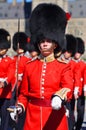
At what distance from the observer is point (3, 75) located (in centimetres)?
638

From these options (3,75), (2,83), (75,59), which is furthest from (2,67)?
(75,59)

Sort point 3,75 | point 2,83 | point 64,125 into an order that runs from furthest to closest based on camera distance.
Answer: point 3,75 → point 2,83 → point 64,125

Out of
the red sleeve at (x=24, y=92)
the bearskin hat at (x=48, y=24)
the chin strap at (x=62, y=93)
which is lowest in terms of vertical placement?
the red sleeve at (x=24, y=92)

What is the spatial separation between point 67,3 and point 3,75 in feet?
240

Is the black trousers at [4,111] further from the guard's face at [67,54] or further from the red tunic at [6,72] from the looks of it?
the guard's face at [67,54]

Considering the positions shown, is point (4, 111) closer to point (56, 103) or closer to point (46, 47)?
point (46, 47)

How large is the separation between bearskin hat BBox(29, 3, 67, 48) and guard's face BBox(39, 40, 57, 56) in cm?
4

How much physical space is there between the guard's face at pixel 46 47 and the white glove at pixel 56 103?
0.49 meters

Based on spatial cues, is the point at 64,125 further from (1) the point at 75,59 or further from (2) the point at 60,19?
(1) the point at 75,59

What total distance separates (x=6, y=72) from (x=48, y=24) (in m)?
2.31

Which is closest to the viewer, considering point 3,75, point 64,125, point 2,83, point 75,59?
point 64,125

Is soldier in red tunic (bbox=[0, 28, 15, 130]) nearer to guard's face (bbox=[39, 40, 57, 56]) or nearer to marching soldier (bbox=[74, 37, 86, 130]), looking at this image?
marching soldier (bbox=[74, 37, 86, 130])

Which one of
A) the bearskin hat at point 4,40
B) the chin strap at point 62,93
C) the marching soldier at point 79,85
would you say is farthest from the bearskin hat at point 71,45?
the chin strap at point 62,93

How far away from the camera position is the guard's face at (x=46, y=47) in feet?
13.0
